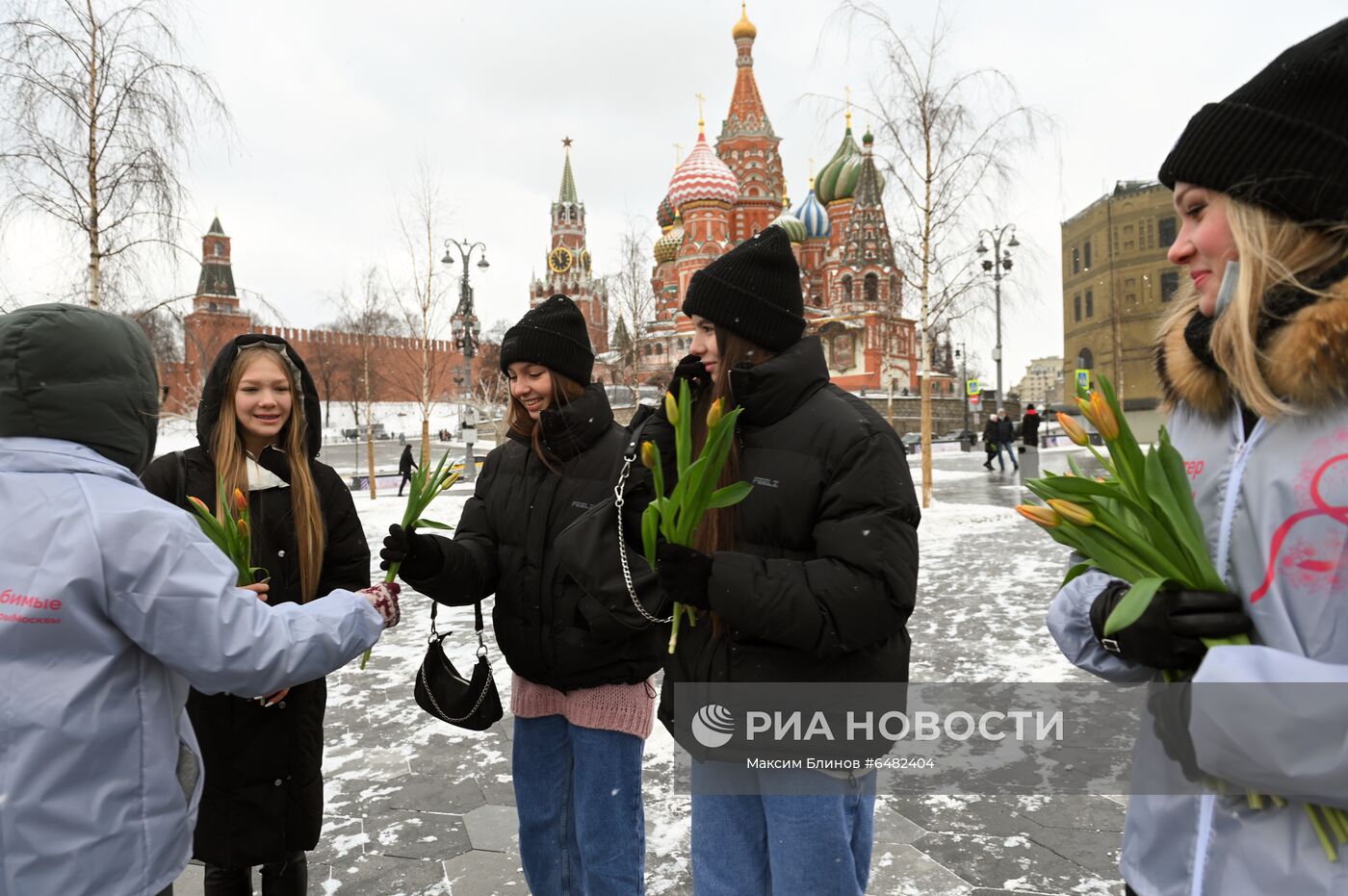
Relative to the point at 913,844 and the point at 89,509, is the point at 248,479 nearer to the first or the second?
the point at 89,509

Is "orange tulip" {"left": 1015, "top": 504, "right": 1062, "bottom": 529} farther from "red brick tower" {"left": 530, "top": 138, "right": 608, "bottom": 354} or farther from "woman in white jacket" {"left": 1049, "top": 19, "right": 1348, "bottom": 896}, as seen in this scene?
"red brick tower" {"left": 530, "top": 138, "right": 608, "bottom": 354}

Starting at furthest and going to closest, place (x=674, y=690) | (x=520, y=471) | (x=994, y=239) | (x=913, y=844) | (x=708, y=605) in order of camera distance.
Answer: (x=994, y=239), (x=913, y=844), (x=520, y=471), (x=674, y=690), (x=708, y=605)

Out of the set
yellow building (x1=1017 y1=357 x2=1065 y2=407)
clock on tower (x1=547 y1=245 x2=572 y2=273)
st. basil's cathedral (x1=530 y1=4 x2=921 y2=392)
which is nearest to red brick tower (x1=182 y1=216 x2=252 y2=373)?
st. basil's cathedral (x1=530 y1=4 x2=921 y2=392)

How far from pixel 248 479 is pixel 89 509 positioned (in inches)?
42.7

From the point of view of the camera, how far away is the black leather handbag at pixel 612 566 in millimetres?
2055

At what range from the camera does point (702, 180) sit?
44.5m

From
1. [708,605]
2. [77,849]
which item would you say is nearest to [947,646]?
[708,605]

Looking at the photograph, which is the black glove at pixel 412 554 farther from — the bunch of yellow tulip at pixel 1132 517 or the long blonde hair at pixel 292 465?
the bunch of yellow tulip at pixel 1132 517

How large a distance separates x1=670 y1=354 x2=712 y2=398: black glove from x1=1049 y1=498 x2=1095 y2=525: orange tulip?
97 cm

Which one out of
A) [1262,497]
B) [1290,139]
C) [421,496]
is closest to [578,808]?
[421,496]

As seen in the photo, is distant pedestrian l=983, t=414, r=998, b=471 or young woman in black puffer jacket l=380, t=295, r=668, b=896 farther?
distant pedestrian l=983, t=414, r=998, b=471

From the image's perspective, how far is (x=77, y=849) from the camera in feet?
4.85

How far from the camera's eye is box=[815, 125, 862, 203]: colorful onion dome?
50.3 m

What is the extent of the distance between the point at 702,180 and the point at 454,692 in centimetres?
4493
